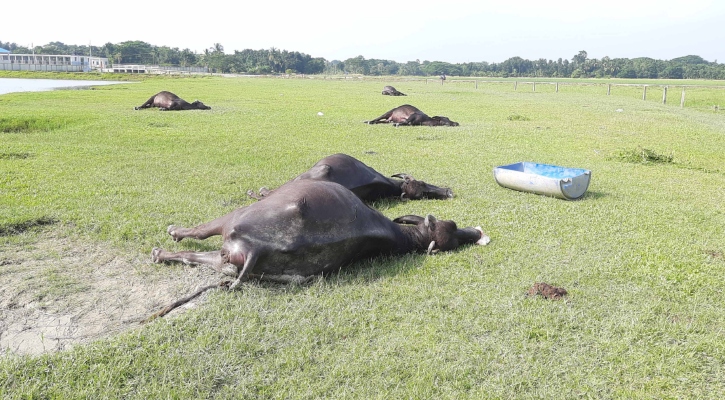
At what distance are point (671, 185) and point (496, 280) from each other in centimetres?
572

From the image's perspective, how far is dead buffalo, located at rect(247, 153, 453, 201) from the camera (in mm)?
6473

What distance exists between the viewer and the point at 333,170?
6559mm

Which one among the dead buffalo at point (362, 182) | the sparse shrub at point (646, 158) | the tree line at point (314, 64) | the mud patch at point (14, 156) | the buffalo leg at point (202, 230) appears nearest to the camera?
the buffalo leg at point (202, 230)

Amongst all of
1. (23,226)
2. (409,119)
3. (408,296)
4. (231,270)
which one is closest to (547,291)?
(408,296)

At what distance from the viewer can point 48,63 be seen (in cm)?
10625

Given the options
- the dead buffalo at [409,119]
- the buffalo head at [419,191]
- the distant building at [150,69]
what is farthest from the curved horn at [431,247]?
the distant building at [150,69]

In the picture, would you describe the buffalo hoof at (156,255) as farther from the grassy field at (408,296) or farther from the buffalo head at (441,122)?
the buffalo head at (441,122)

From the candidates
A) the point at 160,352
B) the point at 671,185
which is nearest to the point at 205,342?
the point at 160,352

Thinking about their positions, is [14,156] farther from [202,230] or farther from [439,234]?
[439,234]

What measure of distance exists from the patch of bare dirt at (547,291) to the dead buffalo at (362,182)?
9.01 feet

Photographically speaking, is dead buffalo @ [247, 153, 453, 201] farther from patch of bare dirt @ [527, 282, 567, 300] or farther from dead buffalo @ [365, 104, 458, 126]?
dead buffalo @ [365, 104, 458, 126]

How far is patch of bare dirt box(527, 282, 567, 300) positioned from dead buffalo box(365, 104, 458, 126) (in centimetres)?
1198

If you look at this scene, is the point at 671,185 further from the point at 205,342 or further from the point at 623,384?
the point at 205,342

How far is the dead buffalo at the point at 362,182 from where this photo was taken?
647 cm
